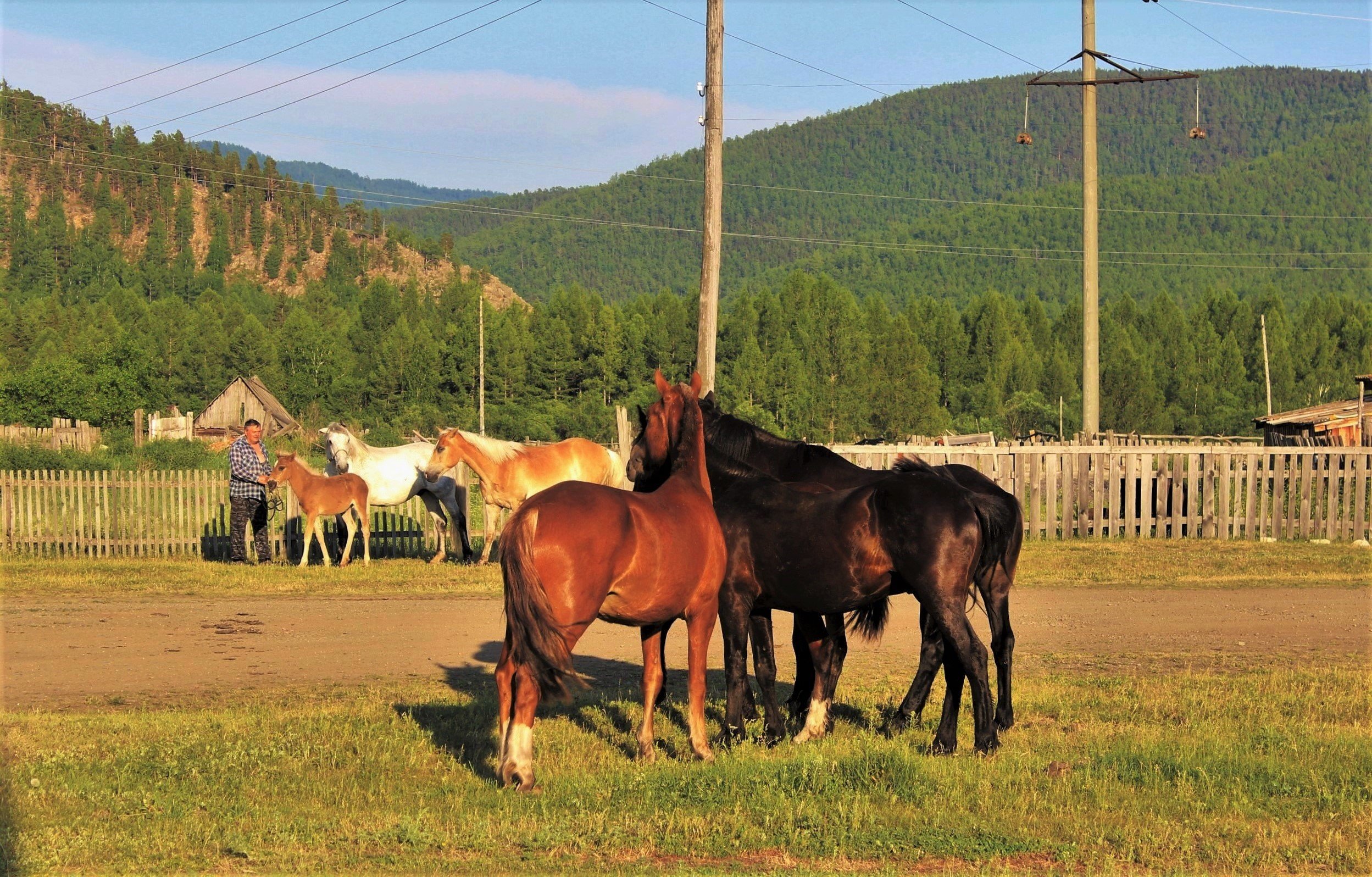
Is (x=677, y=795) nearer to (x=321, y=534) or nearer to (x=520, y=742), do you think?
(x=520, y=742)

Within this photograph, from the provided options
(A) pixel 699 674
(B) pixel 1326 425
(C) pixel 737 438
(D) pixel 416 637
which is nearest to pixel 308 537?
(D) pixel 416 637

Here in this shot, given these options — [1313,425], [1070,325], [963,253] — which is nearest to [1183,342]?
[1070,325]

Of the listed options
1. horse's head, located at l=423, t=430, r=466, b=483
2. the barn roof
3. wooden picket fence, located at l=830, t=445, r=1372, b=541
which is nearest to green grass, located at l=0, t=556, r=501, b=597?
horse's head, located at l=423, t=430, r=466, b=483

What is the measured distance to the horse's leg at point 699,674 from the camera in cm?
779

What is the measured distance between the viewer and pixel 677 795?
22.9 feet

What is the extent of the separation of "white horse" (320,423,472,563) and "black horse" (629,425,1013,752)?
1232cm

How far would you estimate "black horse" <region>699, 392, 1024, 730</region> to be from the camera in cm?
888

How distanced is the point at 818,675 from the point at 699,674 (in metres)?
1.27

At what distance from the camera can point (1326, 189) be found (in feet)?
650

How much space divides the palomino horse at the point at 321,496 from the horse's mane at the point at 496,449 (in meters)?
2.23

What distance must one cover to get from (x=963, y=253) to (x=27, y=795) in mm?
189046

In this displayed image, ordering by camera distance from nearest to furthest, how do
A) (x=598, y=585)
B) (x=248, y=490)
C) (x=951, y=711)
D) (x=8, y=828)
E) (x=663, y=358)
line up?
(x=8, y=828)
(x=598, y=585)
(x=951, y=711)
(x=248, y=490)
(x=663, y=358)

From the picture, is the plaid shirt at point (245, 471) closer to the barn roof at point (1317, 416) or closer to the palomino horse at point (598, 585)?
the palomino horse at point (598, 585)

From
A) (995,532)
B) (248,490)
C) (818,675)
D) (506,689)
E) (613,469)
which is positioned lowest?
(818,675)
